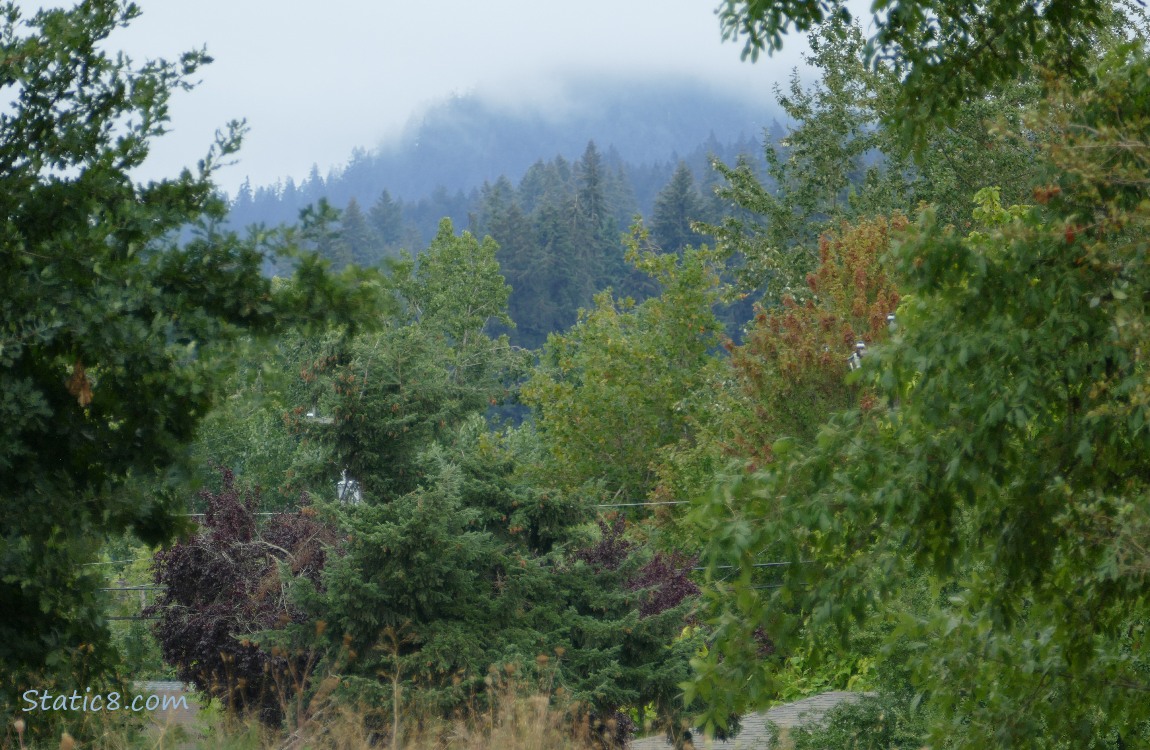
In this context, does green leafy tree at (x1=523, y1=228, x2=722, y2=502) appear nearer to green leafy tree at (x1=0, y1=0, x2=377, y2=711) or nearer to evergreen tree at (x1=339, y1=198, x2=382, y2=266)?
green leafy tree at (x1=0, y1=0, x2=377, y2=711)

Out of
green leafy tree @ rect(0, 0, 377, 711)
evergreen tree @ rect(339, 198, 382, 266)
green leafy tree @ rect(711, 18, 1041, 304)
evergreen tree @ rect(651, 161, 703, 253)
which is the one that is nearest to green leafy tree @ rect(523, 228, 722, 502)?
green leafy tree @ rect(711, 18, 1041, 304)

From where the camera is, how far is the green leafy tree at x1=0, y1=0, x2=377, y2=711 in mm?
5227

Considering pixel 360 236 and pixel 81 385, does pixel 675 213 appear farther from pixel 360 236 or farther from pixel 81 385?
pixel 81 385

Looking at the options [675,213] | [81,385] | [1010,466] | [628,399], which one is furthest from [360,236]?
[1010,466]

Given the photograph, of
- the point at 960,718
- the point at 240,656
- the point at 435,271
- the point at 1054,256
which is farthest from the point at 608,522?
the point at 435,271

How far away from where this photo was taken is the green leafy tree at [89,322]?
523 cm

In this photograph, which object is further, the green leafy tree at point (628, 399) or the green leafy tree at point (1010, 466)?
the green leafy tree at point (628, 399)

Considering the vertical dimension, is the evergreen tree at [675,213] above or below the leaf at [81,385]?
above

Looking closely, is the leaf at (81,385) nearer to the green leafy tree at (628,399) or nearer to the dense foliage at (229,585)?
the dense foliage at (229,585)

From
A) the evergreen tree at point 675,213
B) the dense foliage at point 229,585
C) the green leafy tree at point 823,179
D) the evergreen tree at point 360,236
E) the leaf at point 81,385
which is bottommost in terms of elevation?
the dense foliage at point 229,585

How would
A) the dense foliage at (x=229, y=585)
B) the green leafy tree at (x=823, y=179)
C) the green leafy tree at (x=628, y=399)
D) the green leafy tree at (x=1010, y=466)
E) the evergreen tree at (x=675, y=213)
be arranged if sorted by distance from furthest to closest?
1. the evergreen tree at (x=675, y=213)
2. the green leafy tree at (x=628, y=399)
3. the green leafy tree at (x=823, y=179)
4. the dense foliage at (x=229, y=585)
5. the green leafy tree at (x=1010, y=466)

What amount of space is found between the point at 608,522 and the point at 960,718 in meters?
8.91

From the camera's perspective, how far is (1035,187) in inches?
221

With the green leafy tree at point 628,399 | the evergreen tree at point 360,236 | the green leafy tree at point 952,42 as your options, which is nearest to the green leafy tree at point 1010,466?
the green leafy tree at point 952,42
